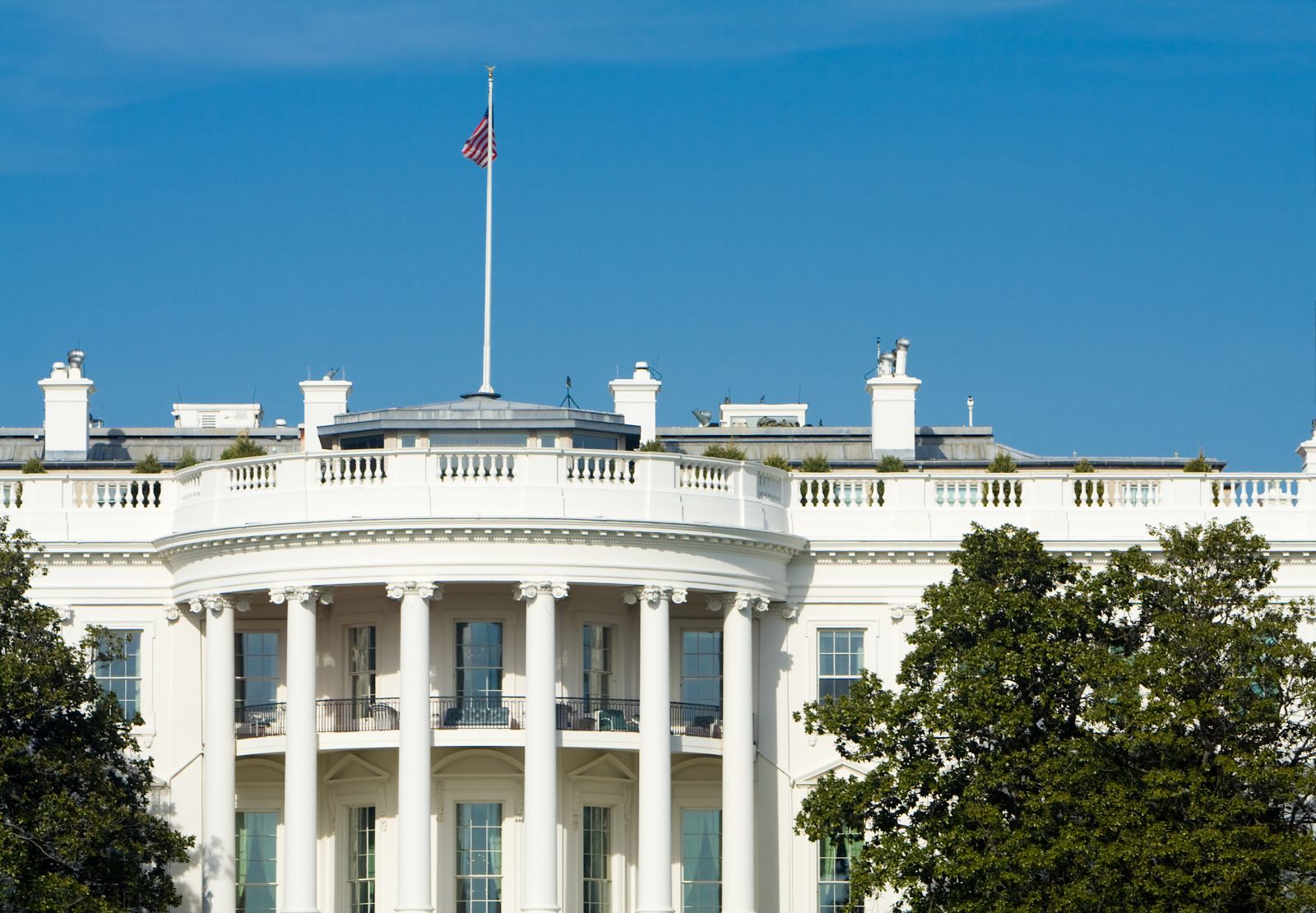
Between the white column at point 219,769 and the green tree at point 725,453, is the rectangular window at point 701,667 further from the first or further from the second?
the white column at point 219,769

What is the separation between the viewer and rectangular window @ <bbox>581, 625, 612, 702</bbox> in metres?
65.1

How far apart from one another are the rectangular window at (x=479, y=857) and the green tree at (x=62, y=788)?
813 centimetres

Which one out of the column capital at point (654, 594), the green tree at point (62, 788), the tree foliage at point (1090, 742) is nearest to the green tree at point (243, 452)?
the column capital at point (654, 594)

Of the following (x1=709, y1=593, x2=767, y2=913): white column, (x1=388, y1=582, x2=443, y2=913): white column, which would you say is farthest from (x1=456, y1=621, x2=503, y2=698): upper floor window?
(x1=709, y1=593, x2=767, y2=913): white column

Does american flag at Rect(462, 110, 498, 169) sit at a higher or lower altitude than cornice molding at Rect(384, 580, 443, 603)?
higher

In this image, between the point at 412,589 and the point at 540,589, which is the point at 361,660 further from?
the point at 540,589

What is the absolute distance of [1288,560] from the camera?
66312 millimetres

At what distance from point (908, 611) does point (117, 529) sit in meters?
16.6

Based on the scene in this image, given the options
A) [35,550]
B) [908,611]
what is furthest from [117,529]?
[908,611]

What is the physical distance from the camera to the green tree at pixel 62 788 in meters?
54.4

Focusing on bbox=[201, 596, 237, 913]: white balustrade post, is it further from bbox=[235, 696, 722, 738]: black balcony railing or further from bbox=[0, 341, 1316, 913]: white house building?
bbox=[235, 696, 722, 738]: black balcony railing

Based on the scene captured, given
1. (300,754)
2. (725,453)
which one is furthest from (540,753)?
(725,453)

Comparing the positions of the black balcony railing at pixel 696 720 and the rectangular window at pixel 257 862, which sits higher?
the black balcony railing at pixel 696 720

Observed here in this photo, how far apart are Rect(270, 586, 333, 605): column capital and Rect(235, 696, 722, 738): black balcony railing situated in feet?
8.96
